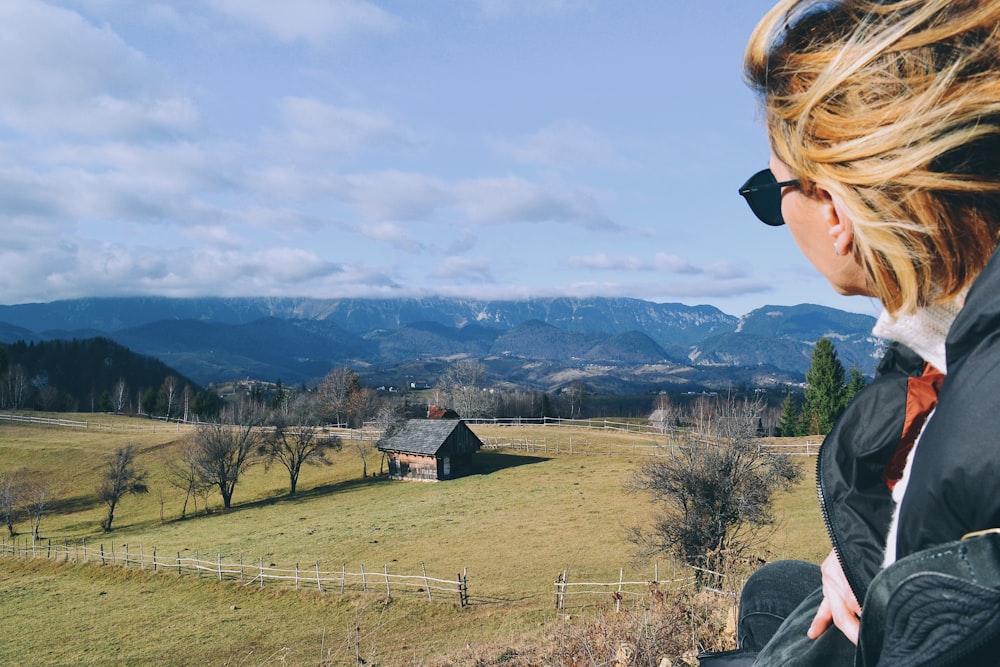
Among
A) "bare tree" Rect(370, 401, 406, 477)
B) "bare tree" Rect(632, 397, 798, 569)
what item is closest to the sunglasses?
"bare tree" Rect(632, 397, 798, 569)

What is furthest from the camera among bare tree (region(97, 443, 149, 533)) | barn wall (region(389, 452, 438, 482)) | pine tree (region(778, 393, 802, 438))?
pine tree (region(778, 393, 802, 438))

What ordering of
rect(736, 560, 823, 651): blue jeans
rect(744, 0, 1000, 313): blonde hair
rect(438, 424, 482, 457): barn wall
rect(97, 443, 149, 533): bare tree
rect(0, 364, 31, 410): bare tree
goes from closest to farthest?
rect(744, 0, 1000, 313): blonde hair < rect(736, 560, 823, 651): blue jeans < rect(97, 443, 149, 533): bare tree < rect(438, 424, 482, 457): barn wall < rect(0, 364, 31, 410): bare tree

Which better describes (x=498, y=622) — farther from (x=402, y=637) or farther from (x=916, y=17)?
(x=916, y=17)

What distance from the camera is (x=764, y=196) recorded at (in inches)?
61.9

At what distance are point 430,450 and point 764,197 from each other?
170 ft

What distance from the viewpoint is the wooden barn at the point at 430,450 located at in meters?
52.2

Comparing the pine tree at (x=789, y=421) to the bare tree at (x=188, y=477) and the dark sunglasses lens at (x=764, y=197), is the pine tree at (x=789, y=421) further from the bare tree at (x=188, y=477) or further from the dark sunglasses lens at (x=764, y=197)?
the dark sunglasses lens at (x=764, y=197)

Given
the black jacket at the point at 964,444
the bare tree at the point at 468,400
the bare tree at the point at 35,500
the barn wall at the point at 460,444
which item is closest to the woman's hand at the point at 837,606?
the black jacket at the point at 964,444

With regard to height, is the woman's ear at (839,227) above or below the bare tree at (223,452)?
above

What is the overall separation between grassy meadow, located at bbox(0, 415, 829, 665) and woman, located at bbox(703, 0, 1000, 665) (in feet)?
22.4

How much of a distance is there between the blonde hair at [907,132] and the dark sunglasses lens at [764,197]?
0.21 metres

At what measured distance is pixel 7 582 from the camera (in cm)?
3312

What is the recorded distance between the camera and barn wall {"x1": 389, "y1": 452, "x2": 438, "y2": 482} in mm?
52156

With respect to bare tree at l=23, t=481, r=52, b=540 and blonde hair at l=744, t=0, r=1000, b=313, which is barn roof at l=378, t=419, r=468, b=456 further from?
blonde hair at l=744, t=0, r=1000, b=313
